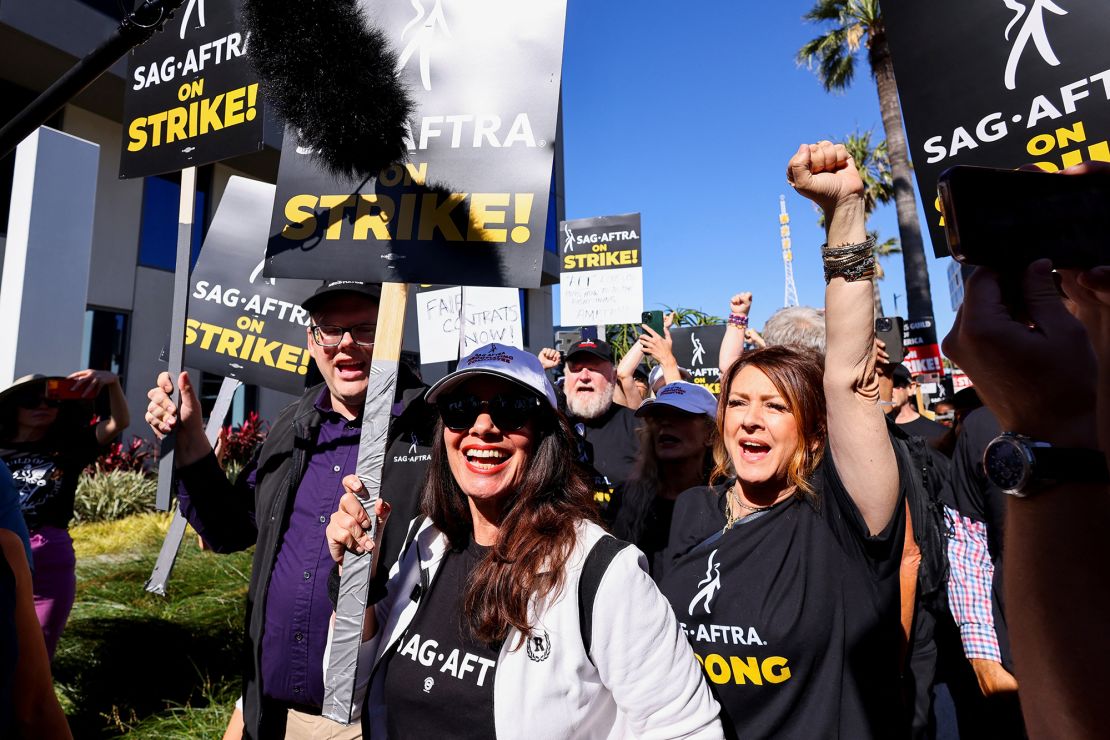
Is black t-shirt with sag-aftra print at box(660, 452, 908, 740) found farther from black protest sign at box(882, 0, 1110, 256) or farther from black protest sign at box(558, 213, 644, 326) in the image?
black protest sign at box(558, 213, 644, 326)

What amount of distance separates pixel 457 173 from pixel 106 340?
12.1 meters

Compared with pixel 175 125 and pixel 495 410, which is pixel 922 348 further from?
pixel 175 125

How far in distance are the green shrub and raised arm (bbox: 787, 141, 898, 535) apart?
9709 millimetres

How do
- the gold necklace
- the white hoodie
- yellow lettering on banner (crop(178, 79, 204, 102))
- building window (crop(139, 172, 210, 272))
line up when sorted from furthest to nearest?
building window (crop(139, 172, 210, 272))
yellow lettering on banner (crop(178, 79, 204, 102))
the gold necklace
the white hoodie

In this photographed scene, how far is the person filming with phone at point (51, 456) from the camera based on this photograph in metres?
3.61

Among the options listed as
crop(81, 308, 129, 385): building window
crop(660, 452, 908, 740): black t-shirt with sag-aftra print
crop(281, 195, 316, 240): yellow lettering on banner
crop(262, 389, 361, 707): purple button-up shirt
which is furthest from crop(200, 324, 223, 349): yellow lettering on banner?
crop(81, 308, 129, 385): building window

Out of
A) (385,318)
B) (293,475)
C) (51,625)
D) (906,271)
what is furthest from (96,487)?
(906,271)

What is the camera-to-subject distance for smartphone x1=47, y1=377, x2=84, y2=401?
352 centimetres

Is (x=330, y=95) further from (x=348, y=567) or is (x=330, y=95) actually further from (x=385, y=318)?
(x=348, y=567)

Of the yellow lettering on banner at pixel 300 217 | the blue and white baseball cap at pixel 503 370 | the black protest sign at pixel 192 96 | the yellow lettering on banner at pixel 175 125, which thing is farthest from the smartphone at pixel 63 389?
the blue and white baseball cap at pixel 503 370

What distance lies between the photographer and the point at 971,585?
3432 mm

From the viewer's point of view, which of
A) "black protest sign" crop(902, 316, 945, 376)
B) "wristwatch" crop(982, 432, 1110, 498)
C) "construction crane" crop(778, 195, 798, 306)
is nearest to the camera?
"wristwatch" crop(982, 432, 1110, 498)

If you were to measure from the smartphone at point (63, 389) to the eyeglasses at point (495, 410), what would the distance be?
273 centimetres

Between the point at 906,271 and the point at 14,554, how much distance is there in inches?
693
